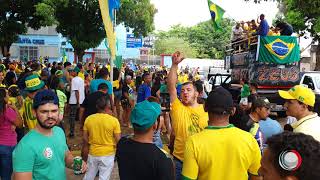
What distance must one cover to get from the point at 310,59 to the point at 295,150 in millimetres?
43163

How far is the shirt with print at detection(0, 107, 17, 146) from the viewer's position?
16.5 ft

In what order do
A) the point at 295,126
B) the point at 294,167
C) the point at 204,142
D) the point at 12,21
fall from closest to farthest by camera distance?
the point at 294,167 < the point at 204,142 < the point at 295,126 < the point at 12,21

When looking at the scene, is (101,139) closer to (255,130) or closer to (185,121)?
(185,121)

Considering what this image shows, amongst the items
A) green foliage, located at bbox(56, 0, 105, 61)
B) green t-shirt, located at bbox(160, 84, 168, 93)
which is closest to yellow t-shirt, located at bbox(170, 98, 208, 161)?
green t-shirt, located at bbox(160, 84, 168, 93)

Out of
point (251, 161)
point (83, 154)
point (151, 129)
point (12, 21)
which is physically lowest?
point (83, 154)

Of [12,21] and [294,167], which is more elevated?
[12,21]

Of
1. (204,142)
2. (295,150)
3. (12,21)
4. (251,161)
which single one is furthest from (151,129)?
(12,21)

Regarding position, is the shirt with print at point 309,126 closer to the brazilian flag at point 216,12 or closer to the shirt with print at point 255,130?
the shirt with print at point 255,130

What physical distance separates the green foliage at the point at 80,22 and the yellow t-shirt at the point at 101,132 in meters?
18.3

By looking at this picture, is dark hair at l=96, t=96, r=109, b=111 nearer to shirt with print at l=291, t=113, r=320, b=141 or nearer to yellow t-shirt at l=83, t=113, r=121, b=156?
yellow t-shirt at l=83, t=113, r=121, b=156

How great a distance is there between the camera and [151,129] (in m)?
3.07

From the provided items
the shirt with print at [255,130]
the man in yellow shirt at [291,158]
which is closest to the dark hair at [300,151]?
the man in yellow shirt at [291,158]

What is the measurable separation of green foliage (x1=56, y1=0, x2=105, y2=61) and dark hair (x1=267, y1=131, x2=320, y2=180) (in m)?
21.7

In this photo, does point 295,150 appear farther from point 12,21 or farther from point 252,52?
point 12,21
